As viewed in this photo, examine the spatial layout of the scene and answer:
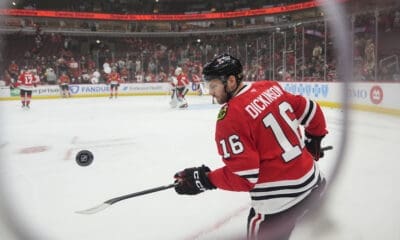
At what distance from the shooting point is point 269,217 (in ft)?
5.38

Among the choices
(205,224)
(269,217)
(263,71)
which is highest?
(263,71)

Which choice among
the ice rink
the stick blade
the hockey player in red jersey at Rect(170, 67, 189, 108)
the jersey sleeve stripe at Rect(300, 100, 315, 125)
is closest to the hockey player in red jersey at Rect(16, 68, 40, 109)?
the hockey player in red jersey at Rect(170, 67, 189, 108)

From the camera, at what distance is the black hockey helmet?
5.16ft

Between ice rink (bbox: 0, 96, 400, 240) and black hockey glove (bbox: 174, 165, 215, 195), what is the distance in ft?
2.64

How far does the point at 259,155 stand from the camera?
1568 millimetres

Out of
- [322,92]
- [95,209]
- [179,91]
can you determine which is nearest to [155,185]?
[95,209]

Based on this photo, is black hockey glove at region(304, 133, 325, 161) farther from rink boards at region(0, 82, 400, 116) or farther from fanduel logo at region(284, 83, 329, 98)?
fanduel logo at region(284, 83, 329, 98)

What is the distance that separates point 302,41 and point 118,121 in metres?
5.20

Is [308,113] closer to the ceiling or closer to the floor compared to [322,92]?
closer to the ceiling

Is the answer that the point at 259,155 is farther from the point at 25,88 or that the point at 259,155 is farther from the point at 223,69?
the point at 25,88

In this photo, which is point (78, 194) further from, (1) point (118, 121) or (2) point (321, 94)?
(2) point (321, 94)

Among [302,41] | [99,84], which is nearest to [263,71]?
[302,41]

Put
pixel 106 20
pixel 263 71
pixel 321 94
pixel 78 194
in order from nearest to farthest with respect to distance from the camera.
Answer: pixel 78 194 < pixel 321 94 < pixel 263 71 < pixel 106 20

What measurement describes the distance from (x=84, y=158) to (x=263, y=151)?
2.71 metres
